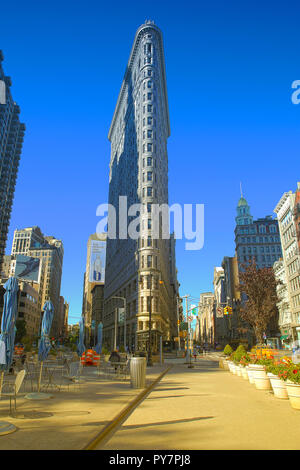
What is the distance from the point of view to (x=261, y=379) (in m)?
13.3

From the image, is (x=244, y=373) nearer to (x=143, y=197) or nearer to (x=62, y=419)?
(x=62, y=419)

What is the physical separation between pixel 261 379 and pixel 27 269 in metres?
122

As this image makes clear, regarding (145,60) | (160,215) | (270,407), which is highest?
(145,60)

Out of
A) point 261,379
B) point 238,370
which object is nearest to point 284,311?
point 238,370

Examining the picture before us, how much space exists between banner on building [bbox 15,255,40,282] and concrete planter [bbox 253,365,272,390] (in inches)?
4717

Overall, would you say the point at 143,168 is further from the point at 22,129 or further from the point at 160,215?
the point at 22,129

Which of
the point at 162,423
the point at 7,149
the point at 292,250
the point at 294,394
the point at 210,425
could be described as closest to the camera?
the point at 210,425

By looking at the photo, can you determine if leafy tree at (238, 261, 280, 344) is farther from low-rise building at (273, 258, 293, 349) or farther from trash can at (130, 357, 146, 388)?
low-rise building at (273, 258, 293, 349)

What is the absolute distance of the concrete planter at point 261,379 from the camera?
13.2 m

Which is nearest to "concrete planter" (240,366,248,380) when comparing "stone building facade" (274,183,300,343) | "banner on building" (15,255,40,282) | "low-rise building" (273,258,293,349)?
"stone building facade" (274,183,300,343)

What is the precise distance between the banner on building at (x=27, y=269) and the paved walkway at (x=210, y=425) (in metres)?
121

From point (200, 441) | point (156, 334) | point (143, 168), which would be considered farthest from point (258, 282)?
point (143, 168)
